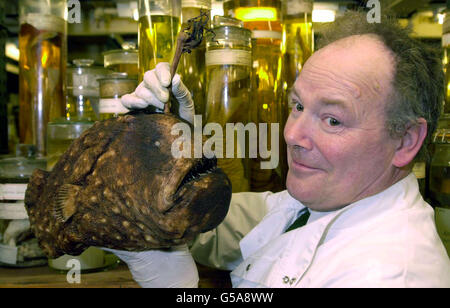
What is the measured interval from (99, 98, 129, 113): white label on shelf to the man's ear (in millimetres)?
693

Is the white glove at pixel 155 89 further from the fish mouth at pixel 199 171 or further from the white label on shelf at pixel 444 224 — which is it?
the white label on shelf at pixel 444 224

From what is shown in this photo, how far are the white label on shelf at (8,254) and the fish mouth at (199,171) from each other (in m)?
0.64

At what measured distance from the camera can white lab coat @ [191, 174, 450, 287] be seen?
0.73 metres

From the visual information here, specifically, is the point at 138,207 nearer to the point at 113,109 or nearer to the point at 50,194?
the point at 50,194

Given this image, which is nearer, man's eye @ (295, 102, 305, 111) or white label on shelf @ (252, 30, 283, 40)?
man's eye @ (295, 102, 305, 111)

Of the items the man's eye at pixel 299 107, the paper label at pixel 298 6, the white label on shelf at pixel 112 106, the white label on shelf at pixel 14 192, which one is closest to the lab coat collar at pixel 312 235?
the man's eye at pixel 299 107

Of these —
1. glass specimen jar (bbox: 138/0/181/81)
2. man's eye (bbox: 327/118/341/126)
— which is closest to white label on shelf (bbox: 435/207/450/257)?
man's eye (bbox: 327/118/341/126)

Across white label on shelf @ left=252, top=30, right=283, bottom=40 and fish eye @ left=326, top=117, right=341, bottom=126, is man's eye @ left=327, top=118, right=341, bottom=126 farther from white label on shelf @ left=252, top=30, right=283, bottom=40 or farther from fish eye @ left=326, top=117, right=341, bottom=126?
white label on shelf @ left=252, top=30, right=283, bottom=40

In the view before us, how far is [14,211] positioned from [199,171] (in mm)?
631

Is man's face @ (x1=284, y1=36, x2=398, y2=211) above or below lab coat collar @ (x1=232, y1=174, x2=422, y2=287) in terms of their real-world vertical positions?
above

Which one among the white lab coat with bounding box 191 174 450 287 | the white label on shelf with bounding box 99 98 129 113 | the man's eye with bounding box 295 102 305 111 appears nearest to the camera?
the white lab coat with bounding box 191 174 450 287

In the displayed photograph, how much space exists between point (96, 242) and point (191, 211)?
0.23 meters

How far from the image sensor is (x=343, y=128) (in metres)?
0.86

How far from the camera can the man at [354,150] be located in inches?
32.0
